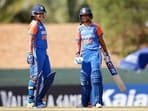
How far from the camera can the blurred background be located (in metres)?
18.4

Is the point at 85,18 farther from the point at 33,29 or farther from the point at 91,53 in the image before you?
the point at 33,29

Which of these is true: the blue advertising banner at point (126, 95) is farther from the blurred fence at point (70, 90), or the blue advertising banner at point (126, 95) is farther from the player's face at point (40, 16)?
the player's face at point (40, 16)

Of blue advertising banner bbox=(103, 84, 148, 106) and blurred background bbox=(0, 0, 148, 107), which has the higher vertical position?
blurred background bbox=(0, 0, 148, 107)

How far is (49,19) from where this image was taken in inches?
1683

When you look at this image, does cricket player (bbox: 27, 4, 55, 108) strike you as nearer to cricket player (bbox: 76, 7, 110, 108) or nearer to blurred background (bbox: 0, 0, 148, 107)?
cricket player (bbox: 76, 7, 110, 108)

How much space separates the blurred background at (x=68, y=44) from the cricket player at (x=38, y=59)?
602 centimetres

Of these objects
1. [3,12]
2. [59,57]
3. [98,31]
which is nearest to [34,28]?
[98,31]

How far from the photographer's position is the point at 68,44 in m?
34.4

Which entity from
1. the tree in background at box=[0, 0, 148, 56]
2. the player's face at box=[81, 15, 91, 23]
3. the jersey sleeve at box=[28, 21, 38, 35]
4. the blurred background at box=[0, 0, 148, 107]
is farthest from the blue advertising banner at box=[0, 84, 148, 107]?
the tree in background at box=[0, 0, 148, 56]

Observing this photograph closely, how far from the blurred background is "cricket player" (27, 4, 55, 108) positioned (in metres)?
6.02

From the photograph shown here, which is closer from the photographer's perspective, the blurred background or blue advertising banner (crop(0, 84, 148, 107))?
blue advertising banner (crop(0, 84, 148, 107))

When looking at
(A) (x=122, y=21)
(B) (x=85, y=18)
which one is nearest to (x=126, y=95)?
(B) (x=85, y=18)

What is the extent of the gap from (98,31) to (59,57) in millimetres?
21490

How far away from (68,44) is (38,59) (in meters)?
22.7
